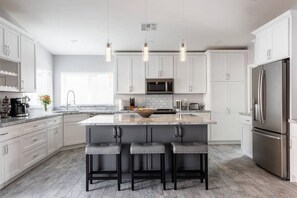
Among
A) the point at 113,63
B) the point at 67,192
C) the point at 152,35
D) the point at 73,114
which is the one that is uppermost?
the point at 152,35

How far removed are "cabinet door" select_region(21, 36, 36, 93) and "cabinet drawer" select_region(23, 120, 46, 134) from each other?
2.47ft

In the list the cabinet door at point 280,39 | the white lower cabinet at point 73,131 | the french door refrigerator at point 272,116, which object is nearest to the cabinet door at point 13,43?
the white lower cabinet at point 73,131

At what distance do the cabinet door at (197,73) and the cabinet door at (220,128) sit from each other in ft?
2.51

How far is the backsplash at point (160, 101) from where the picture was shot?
6.79m

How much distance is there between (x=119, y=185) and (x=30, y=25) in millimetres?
3877

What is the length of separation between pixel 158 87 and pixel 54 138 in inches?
111

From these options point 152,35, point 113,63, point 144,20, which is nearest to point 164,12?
point 144,20

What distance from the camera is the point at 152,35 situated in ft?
18.5

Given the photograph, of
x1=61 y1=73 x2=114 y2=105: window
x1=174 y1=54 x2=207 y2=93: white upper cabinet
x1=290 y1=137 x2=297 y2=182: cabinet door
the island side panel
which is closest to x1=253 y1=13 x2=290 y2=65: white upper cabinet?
x1=290 y1=137 x2=297 y2=182: cabinet door

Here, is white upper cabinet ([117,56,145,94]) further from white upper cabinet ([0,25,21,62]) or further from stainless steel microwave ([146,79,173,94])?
white upper cabinet ([0,25,21,62])

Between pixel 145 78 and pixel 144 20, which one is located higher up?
pixel 144 20

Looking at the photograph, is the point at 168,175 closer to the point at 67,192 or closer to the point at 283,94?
the point at 67,192

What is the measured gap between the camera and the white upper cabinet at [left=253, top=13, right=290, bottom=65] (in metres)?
3.58

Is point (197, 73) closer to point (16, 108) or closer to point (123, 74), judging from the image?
point (123, 74)
